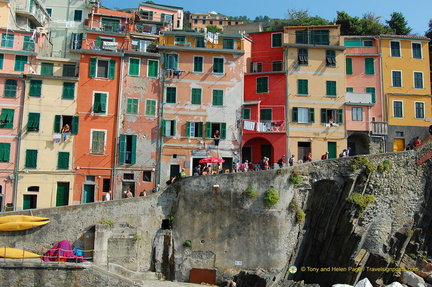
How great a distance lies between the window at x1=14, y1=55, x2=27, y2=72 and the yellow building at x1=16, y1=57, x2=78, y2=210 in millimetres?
1176

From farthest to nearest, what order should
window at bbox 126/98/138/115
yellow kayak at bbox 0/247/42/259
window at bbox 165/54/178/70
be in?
window at bbox 165/54/178/70, window at bbox 126/98/138/115, yellow kayak at bbox 0/247/42/259

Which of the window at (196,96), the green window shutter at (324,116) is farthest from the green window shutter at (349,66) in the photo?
the window at (196,96)

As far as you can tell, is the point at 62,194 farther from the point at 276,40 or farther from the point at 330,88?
the point at 330,88

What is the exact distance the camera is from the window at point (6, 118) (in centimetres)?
3234

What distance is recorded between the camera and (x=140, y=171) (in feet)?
109

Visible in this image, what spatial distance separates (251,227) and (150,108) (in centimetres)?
1312

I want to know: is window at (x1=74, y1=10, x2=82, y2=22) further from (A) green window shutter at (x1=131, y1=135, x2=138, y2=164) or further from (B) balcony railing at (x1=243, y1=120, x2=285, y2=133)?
(B) balcony railing at (x1=243, y1=120, x2=285, y2=133)

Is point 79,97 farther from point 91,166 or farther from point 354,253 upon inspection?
point 354,253

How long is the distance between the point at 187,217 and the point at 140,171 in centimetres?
719

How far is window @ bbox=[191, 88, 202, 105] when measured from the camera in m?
34.8

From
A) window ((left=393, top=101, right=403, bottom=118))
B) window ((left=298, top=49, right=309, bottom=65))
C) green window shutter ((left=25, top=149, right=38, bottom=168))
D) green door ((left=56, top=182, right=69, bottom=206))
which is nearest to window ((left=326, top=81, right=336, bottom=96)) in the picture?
window ((left=298, top=49, right=309, bottom=65))

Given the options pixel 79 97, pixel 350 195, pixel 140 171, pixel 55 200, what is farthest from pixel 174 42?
pixel 350 195

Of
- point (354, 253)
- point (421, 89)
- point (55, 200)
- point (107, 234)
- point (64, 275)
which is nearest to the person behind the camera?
point (64, 275)

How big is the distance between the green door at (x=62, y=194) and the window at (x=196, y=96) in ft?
40.0
